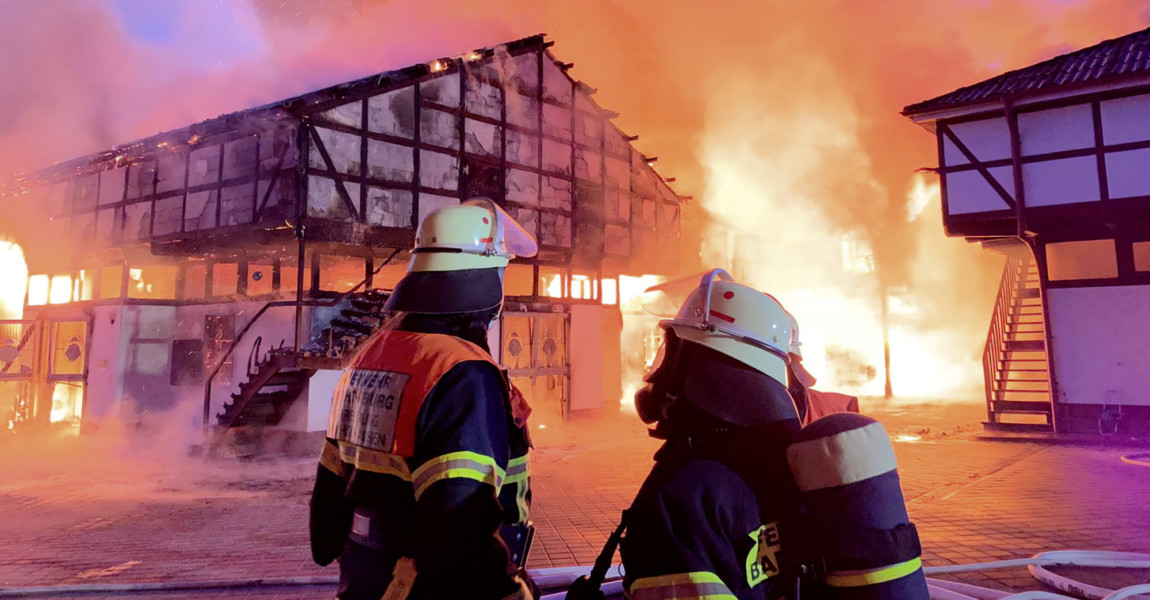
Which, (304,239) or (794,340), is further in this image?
(304,239)

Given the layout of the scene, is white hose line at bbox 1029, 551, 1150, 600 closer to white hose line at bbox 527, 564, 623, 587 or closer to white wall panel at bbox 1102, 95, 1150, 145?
white hose line at bbox 527, 564, 623, 587

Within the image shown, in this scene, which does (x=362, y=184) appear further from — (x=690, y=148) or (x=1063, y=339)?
(x=690, y=148)

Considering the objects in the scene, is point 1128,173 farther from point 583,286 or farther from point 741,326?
point 741,326

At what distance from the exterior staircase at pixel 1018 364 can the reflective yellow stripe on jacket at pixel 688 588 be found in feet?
48.8

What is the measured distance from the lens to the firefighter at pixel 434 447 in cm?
192

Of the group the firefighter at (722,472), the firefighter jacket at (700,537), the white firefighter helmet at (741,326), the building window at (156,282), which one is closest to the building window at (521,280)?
the building window at (156,282)

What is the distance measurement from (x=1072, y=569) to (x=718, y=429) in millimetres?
5243

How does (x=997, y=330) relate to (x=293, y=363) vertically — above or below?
above

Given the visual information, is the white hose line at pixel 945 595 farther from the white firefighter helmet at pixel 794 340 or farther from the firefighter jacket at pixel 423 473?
the firefighter jacket at pixel 423 473

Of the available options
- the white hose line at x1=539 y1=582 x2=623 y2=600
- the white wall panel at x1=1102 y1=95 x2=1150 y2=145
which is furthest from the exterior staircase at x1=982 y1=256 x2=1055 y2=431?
the white hose line at x1=539 y1=582 x2=623 y2=600

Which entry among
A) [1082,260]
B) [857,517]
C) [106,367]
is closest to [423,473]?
[857,517]

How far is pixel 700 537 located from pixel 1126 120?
15398mm

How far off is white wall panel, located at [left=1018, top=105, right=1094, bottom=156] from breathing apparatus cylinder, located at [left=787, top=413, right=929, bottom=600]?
1497 cm

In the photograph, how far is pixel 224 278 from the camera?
50.1ft
